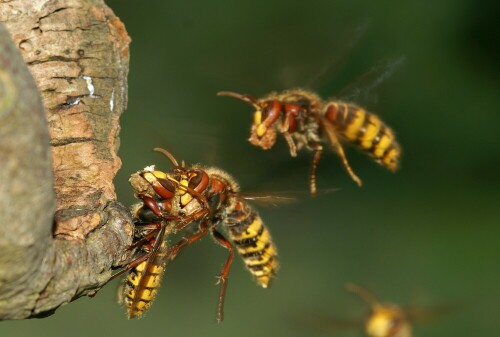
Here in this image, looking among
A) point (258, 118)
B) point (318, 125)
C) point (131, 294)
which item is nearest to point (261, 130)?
point (258, 118)

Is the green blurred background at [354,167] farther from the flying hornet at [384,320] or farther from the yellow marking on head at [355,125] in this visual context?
the yellow marking on head at [355,125]

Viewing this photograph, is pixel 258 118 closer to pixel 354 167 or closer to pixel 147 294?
pixel 147 294

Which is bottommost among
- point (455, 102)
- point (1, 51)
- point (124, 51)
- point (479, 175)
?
point (479, 175)

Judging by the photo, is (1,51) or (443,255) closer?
(1,51)

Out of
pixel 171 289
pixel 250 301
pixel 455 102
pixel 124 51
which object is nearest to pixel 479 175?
pixel 455 102

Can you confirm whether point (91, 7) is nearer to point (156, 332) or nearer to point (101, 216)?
point (101, 216)

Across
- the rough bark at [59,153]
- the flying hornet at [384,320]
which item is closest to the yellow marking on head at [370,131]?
the flying hornet at [384,320]

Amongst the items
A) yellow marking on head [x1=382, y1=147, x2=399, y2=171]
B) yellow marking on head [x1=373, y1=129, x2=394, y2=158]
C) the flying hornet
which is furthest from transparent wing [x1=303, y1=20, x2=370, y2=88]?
the flying hornet
